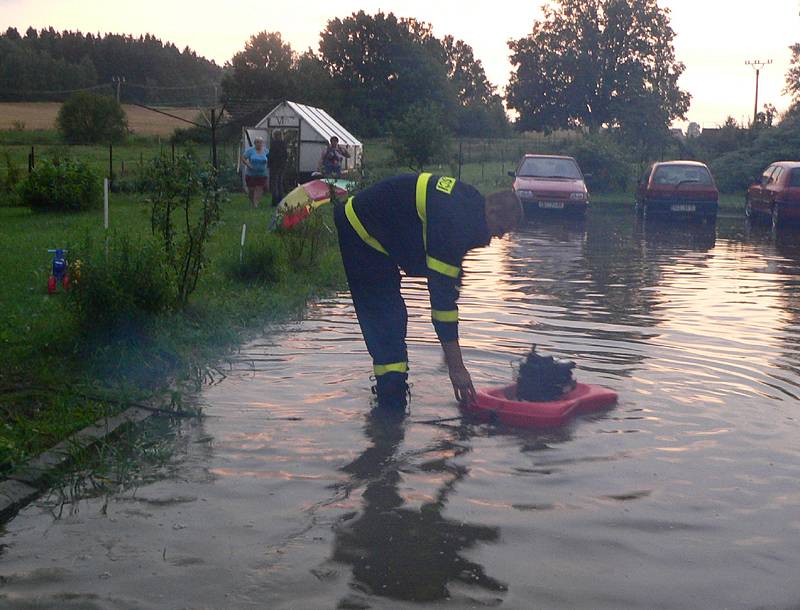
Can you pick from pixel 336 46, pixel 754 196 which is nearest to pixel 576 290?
pixel 754 196

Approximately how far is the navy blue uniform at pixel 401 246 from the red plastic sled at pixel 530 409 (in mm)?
585

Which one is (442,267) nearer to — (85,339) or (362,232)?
(362,232)

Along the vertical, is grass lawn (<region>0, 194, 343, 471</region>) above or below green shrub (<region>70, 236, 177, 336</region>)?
below

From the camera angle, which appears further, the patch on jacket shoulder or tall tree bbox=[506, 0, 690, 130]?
tall tree bbox=[506, 0, 690, 130]

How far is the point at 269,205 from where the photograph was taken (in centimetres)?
2489

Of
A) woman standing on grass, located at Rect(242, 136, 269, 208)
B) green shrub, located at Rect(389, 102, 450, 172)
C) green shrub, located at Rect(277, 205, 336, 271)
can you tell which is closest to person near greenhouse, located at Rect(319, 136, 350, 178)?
woman standing on grass, located at Rect(242, 136, 269, 208)

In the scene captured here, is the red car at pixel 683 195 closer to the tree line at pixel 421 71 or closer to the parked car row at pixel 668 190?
the parked car row at pixel 668 190

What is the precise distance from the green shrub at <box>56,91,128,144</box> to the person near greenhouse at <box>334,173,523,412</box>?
46514 mm

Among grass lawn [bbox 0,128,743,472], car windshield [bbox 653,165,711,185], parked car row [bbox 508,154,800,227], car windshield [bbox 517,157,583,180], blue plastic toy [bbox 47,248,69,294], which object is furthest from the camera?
car windshield [bbox 653,165,711,185]

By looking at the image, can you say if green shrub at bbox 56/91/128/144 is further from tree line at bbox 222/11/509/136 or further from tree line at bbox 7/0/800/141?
tree line at bbox 222/11/509/136

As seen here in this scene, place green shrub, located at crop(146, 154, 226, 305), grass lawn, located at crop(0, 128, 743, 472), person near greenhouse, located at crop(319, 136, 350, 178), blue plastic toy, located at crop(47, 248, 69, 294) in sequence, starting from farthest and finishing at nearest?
person near greenhouse, located at crop(319, 136, 350, 178)
blue plastic toy, located at crop(47, 248, 69, 294)
green shrub, located at crop(146, 154, 226, 305)
grass lawn, located at crop(0, 128, 743, 472)

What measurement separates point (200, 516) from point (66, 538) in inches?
25.4

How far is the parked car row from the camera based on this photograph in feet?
82.3

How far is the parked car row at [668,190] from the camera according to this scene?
25078 mm
